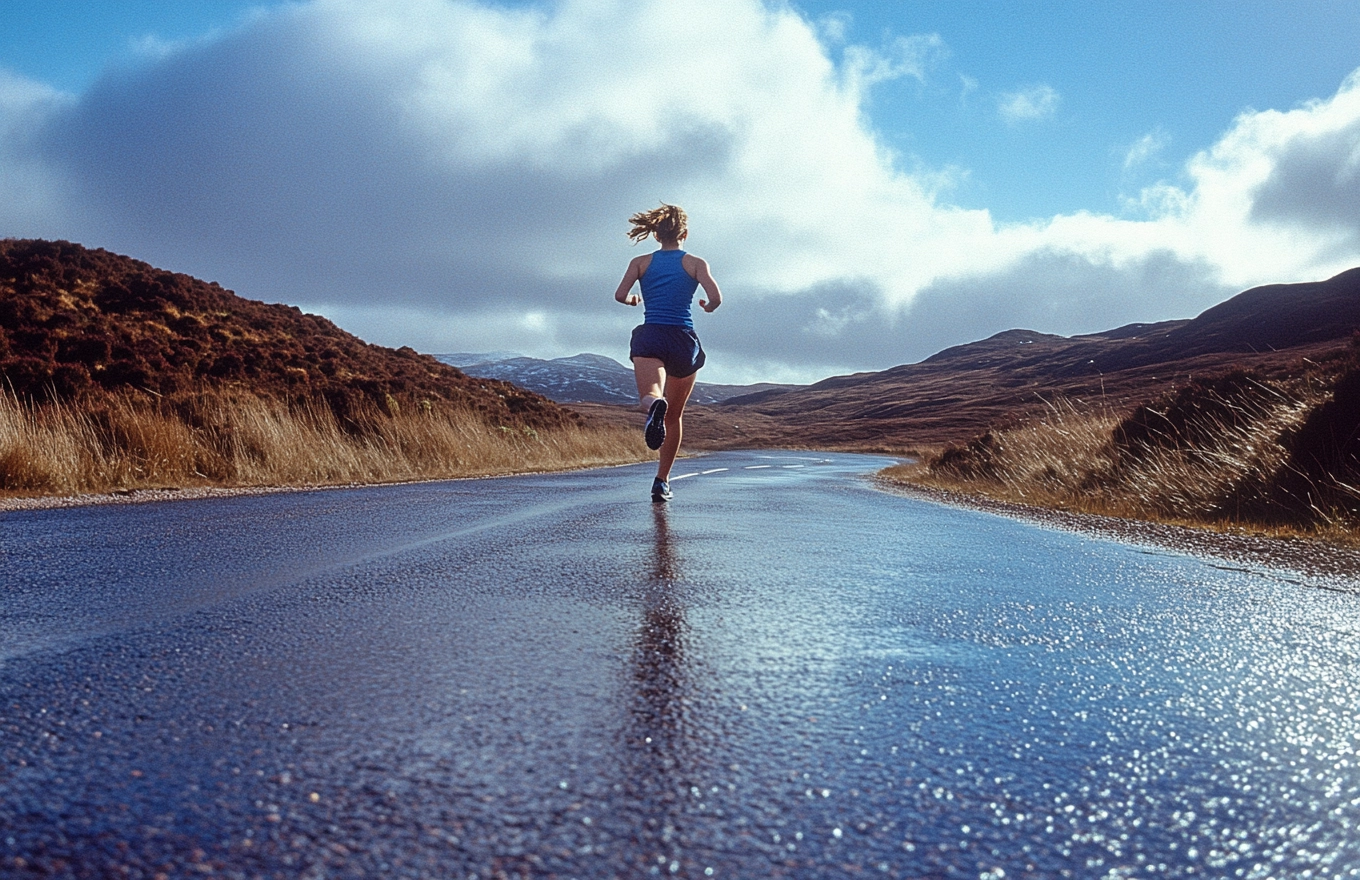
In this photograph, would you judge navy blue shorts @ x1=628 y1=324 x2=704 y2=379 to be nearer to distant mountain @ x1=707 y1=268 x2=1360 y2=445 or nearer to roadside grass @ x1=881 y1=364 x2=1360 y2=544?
roadside grass @ x1=881 y1=364 x2=1360 y2=544

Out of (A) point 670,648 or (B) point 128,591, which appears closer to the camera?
(A) point 670,648

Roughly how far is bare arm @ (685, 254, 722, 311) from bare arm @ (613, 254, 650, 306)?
41 centimetres

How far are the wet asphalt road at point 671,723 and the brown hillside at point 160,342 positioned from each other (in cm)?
1216

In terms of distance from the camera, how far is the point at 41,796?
4.82 ft

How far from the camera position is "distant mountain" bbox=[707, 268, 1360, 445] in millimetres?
70625

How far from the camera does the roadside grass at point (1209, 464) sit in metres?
7.08

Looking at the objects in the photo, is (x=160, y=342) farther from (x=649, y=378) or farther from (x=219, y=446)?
(x=649, y=378)

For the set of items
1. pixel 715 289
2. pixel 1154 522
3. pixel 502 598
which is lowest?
pixel 1154 522

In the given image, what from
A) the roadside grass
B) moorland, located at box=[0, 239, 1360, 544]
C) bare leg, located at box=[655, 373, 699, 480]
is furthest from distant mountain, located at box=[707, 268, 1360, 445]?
bare leg, located at box=[655, 373, 699, 480]

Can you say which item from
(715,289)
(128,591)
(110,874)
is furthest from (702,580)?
(715,289)

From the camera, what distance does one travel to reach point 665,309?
24.6ft

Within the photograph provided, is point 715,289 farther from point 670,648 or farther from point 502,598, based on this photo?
point 670,648

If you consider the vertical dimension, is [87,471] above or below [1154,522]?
above

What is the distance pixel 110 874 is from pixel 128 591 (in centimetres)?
272
